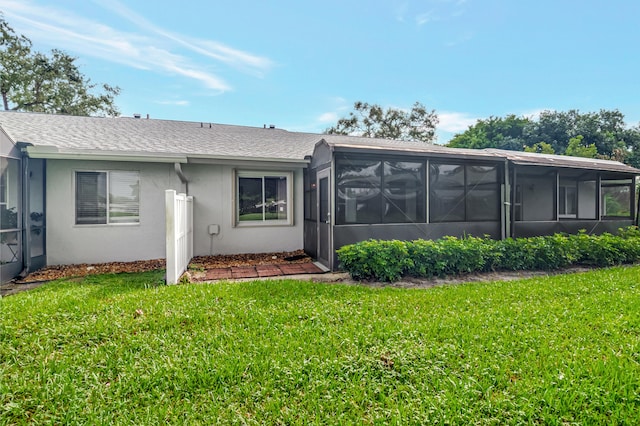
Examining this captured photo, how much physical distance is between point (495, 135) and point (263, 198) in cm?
2893

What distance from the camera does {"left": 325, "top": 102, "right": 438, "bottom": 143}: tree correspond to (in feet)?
97.3

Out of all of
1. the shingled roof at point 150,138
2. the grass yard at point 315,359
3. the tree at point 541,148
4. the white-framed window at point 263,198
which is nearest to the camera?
the grass yard at point 315,359

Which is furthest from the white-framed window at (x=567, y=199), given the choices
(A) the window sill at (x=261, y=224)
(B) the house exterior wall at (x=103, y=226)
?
(B) the house exterior wall at (x=103, y=226)

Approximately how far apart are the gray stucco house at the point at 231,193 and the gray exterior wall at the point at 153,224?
0.02 meters

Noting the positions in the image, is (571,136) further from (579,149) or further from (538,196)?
(538,196)

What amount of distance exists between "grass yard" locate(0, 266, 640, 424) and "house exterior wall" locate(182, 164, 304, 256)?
355cm

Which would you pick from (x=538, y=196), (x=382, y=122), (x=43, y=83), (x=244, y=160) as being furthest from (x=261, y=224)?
(x=382, y=122)

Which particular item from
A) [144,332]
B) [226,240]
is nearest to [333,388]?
[144,332]

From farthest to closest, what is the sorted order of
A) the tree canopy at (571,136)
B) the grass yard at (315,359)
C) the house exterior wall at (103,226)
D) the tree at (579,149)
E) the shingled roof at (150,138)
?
1. the tree canopy at (571,136)
2. the tree at (579,149)
3. the shingled roof at (150,138)
4. the house exterior wall at (103,226)
5. the grass yard at (315,359)

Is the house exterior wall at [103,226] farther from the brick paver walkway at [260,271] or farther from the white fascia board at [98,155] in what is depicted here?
the brick paver walkway at [260,271]

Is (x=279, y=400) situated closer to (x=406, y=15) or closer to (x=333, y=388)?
(x=333, y=388)

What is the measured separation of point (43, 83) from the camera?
2092 cm

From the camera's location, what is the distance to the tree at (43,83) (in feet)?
64.0

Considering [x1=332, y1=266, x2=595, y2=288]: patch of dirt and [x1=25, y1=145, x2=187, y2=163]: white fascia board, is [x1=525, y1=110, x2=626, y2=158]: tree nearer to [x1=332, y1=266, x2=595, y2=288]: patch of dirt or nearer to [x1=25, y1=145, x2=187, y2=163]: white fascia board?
[x1=332, y1=266, x2=595, y2=288]: patch of dirt
